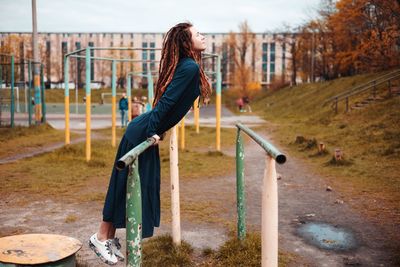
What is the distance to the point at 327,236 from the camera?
186 inches

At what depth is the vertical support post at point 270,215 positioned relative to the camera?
2623 mm

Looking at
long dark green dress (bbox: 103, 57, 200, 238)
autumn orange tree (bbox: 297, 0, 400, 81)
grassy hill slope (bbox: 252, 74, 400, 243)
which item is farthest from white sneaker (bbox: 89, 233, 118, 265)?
autumn orange tree (bbox: 297, 0, 400, 81)

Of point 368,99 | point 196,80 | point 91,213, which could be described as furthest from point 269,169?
point 368,99

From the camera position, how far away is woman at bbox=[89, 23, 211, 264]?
114 inches

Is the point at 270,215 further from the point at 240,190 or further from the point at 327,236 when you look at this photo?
the point at 327,236

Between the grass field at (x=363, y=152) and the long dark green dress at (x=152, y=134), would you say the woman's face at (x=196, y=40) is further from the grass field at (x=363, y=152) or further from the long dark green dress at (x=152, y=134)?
the grass field at (x=363, y=152)

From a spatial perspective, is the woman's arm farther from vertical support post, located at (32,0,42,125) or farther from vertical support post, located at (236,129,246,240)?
vertical support post, located at (32,0,42,125)

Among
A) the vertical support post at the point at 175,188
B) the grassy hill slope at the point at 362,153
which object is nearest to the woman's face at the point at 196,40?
the vertical support post at the point at 175,188

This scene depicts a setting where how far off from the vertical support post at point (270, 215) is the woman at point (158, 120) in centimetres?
71

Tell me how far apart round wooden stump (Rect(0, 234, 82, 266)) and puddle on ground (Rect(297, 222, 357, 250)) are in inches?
99.5

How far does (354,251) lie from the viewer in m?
4.23

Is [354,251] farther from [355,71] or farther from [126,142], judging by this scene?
[355,71]

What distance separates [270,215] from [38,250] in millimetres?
1404

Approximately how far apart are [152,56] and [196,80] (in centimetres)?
8928
